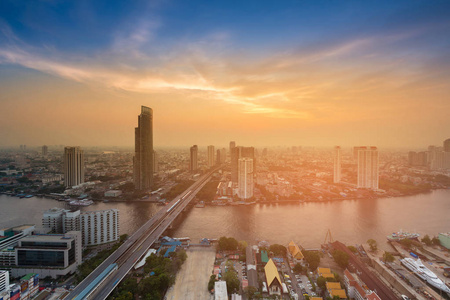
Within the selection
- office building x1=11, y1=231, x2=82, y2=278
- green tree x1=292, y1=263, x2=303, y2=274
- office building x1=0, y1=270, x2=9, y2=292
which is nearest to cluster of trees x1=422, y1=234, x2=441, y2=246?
green tree x1=292, y1=263, x2=303, y2=274

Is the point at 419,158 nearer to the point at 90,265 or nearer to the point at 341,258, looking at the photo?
the point at 341,258

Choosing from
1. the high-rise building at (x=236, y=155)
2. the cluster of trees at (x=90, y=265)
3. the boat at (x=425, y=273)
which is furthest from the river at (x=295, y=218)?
the high-rise building at (x=236, y=155)

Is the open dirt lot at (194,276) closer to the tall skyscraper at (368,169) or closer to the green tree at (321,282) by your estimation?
the green tree at (321,282)

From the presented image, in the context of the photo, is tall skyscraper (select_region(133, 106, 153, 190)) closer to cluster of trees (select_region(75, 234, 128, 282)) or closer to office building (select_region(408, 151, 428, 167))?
cluster of trees (select_region(75, 234, 128, 282))

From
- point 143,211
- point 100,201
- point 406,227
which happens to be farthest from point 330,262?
point 100,201

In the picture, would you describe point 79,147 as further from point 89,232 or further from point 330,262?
point 330,262
